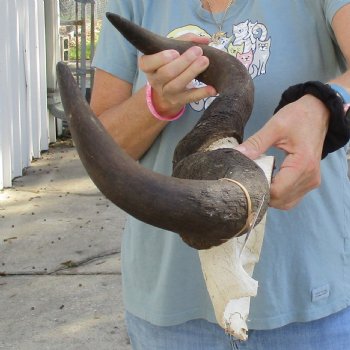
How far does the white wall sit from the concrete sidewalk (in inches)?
14.3

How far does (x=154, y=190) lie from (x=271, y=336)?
96 cm

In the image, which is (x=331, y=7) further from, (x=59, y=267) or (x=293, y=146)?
(x=59, y=267)

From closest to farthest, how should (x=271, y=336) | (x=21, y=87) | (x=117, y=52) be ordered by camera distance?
(x=271, y=336) < (x=117, y=52) < (x=21, y=87)

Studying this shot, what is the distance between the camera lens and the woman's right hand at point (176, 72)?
1806mm

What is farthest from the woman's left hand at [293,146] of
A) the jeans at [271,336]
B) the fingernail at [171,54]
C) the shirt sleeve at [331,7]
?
the jeans at [271,336]

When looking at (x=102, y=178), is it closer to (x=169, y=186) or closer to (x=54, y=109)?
(x=169, y=186)

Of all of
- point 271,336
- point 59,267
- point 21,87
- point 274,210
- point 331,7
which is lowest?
point 59,267

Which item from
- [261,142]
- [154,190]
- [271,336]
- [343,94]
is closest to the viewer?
[154,190]

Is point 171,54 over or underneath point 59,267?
over

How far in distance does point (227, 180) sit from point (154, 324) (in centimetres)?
88

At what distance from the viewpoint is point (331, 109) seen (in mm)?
1752

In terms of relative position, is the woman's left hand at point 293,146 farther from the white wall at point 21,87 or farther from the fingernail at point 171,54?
the white wall at point 21,87

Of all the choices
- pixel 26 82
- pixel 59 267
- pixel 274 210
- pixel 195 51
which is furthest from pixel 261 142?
pixel 26 82

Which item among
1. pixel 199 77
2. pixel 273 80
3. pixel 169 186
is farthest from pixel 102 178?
pixel 273 80
